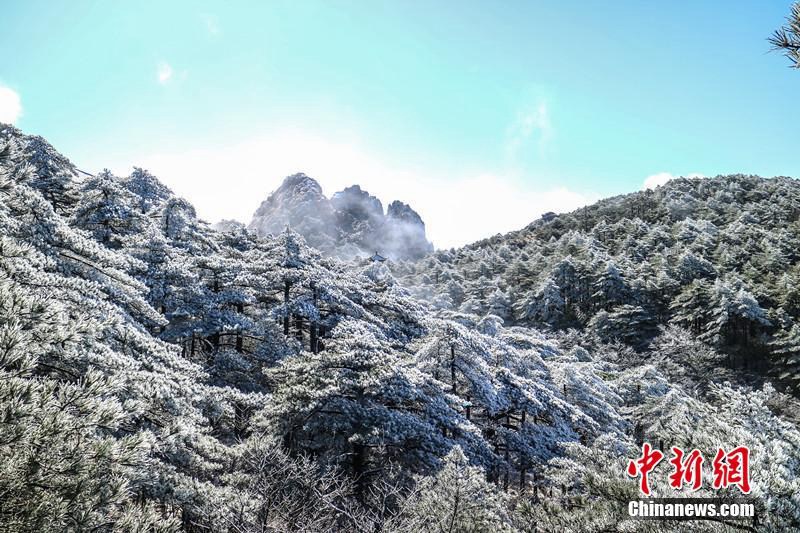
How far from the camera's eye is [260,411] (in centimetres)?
1041

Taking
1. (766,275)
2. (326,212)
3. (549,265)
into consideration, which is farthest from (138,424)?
(326,212)

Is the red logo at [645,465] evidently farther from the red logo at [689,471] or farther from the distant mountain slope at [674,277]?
the distant mountain slope at [674,277]

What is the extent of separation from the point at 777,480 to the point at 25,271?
30.9 feet

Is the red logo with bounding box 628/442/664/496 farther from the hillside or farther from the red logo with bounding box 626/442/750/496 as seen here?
the hillside

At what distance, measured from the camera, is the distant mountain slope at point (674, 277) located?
33.4 m

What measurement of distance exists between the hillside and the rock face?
87.4 m

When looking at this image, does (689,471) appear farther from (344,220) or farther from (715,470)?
(344,220)

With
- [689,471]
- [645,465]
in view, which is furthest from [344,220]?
[689,471]

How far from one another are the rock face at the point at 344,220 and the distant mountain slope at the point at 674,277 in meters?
39.1

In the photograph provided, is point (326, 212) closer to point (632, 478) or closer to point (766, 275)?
point (766, 275)

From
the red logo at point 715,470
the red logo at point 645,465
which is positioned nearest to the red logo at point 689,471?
the red logo at point 715,470

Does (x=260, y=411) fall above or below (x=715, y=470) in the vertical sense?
below

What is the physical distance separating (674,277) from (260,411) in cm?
4614

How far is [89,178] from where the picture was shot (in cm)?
1950
